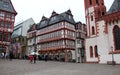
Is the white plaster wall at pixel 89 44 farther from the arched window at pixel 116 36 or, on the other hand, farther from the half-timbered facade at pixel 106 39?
the arched window at pixel 116 36

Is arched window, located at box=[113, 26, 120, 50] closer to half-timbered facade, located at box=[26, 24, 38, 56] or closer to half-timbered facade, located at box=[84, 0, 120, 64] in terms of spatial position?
half-timbered facade, located at box=[84, 0, 120, 64]

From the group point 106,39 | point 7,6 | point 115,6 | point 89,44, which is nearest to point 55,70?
point 106,39

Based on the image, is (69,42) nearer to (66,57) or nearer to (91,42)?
(66,57)

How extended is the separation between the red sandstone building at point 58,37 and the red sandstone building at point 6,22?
38.2 feet

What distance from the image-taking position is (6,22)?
1959 inches

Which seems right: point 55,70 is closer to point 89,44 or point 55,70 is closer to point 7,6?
point 89,44

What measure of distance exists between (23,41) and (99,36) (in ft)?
142

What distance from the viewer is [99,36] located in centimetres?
3269

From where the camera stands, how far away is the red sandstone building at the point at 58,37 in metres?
52.0

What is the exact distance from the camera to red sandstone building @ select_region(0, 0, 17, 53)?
157ft

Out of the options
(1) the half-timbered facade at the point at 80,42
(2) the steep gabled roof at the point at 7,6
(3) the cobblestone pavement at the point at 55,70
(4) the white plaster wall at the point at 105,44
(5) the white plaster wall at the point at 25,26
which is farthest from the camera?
(5) the white plaster wall at the point at 25,26

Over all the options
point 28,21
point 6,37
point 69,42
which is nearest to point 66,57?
point 69,42

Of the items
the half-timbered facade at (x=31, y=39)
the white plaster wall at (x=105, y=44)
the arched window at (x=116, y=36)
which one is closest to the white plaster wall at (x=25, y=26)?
the half-timbered facade at (x=31, y=39)

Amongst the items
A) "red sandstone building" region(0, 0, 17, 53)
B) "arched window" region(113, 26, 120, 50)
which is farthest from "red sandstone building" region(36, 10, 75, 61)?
"arched window" region(113, 26, 120, 50)
